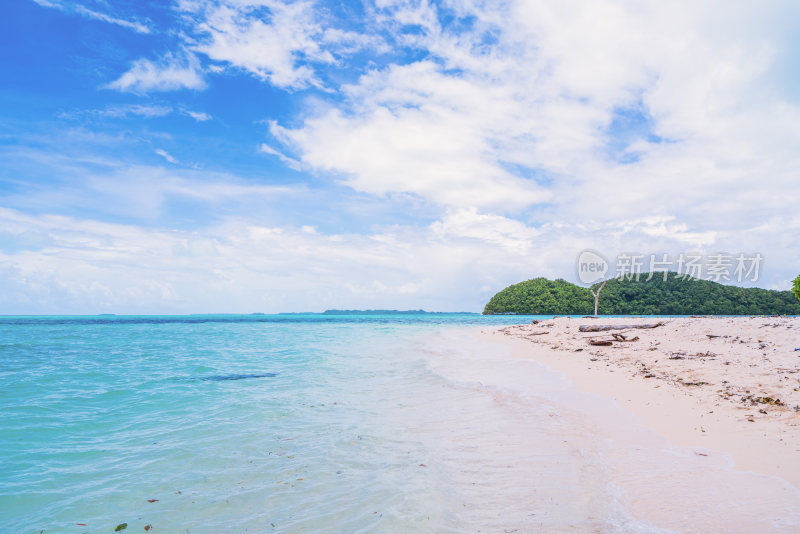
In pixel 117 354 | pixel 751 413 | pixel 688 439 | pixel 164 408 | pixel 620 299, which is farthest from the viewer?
pixel 620 299

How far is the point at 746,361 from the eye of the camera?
1047 centimetres

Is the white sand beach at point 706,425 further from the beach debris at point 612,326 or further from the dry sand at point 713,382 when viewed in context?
the beach debris at point 612,326

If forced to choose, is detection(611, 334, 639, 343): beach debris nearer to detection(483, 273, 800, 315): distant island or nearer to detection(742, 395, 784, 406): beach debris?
detection(742, 395, 784, 406): beach debris

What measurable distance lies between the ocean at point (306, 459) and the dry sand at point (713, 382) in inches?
58.9

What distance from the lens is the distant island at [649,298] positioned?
7564 centimetres

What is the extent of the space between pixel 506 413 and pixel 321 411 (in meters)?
3.98

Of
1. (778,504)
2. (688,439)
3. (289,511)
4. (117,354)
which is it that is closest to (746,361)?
(688,439)

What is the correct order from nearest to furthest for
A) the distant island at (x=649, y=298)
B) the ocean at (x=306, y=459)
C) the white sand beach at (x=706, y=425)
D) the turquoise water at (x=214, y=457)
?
the white sand beach at (x=706, y=425), the ocean at (x=306, y=459), the turquoise water at (x=214, y=457), the distant island at (x=649, y=298)

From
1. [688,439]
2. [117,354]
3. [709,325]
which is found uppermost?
[709,325]

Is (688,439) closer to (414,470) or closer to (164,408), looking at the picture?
(414,470)

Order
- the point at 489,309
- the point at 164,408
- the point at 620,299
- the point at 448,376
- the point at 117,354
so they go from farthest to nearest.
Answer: the point at 489,309, the point at 620,299, the point at 117,354, the point at 448,376, the point at 164,408

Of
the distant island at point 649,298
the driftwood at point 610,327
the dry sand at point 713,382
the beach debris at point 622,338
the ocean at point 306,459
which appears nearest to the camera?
the ocean at point 306,459

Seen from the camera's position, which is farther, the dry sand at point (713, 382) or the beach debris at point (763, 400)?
the beach debris at point (763, 400)

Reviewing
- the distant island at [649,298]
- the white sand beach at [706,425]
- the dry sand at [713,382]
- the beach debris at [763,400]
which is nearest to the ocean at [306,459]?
the white sand beach at [706,425]
